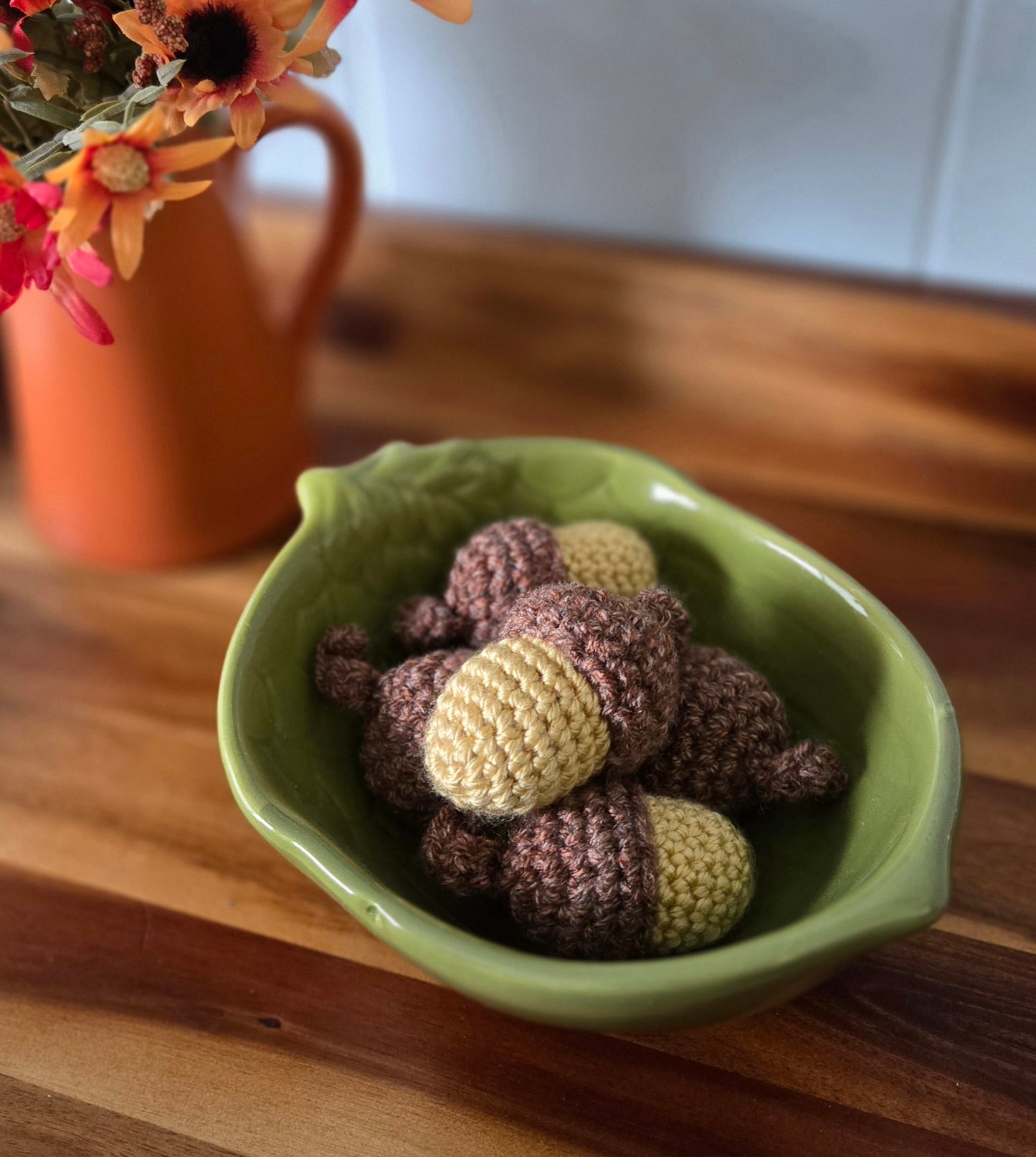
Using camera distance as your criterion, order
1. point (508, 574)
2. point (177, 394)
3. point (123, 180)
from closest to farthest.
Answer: point (123, 180), point (508, 574), point (177, 394)

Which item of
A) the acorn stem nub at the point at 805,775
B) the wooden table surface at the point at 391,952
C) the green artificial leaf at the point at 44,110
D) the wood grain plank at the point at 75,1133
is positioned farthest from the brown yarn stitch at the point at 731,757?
the green artificial leaf at the point at 44,110

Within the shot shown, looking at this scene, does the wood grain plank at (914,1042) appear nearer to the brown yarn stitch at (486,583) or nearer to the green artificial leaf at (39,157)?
the brown yarn stitch at (486,583)

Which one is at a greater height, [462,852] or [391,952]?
[462,852]

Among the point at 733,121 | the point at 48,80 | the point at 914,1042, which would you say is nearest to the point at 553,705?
the point at 914,1042

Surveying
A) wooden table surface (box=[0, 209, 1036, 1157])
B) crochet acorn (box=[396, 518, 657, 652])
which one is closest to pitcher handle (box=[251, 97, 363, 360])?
wooden table surface (box=[0, 209, 1036, 1157])

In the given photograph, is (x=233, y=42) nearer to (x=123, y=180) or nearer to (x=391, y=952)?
(x=123, y=180)
